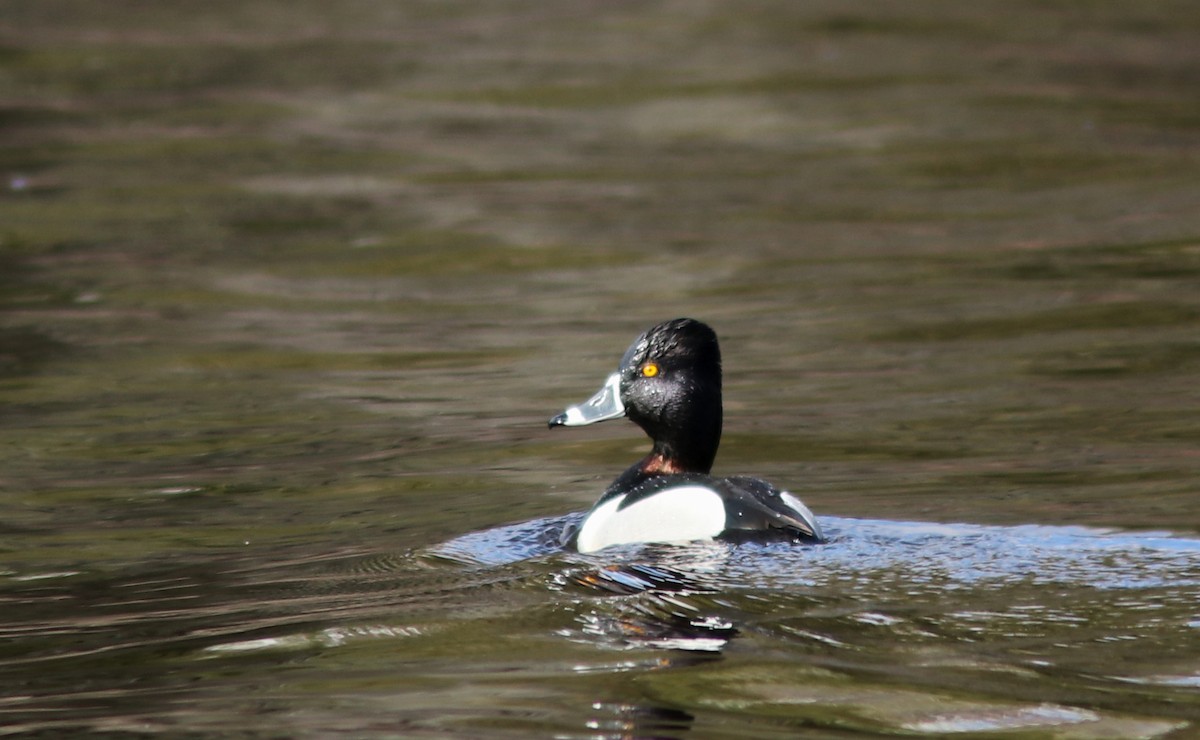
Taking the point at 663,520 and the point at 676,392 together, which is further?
the point at 676,392

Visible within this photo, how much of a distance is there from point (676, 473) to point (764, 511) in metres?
0.66

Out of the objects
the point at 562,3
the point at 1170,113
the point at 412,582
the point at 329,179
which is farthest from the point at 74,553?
the point at 562,3

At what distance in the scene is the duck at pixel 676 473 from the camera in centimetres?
620

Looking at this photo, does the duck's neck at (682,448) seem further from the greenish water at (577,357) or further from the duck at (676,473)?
the greenish water at (577,357)

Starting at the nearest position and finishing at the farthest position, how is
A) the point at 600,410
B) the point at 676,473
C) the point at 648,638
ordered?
the point at 648,638 → the point at 676,473 → the point at 600,410

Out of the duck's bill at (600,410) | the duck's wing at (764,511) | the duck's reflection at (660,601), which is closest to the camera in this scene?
the duck's reflection at (660,601)

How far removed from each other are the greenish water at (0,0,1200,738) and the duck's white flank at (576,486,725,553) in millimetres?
146

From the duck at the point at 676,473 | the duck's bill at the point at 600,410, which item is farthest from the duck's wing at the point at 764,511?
the duck's bill at the point at 600,410

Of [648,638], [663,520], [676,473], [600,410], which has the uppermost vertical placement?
[600,410]

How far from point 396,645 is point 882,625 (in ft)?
4.33

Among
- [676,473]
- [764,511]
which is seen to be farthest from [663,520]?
[676,473]

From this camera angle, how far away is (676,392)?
678 centimetres

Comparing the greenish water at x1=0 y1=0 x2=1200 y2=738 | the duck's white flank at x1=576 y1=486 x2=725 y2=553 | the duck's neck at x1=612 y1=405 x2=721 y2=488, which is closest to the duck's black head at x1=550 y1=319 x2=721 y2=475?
the duck's neck at x1=612 y1=405 x2=721 y2=488

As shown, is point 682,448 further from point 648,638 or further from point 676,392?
point 648,638
